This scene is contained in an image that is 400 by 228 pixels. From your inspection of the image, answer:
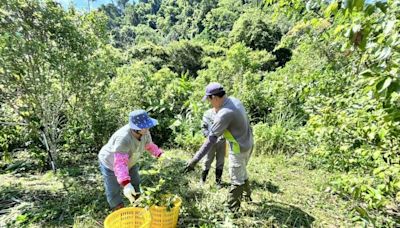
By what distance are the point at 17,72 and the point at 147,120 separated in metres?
2.44

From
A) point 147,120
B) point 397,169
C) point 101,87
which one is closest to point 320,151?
point 397,169

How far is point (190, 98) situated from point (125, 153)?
4543 mm

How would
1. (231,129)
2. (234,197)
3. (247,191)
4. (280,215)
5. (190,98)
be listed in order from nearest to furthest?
1. (231,129)
2. (234,197)
3. (280,215)
4. (247,191)
5. (190,98)

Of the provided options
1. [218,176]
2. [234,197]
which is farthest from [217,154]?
[234,197]

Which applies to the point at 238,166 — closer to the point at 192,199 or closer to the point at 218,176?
the point at 192,199

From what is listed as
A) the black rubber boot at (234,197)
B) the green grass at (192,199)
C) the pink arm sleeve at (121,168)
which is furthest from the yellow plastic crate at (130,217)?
the black rubber boot at (234,197)

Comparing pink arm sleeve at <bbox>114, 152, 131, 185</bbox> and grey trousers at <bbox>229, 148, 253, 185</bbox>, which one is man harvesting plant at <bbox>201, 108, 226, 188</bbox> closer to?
grey trousers at <bbox>229, 148, 253, 185</bbox>

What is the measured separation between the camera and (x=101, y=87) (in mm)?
5957

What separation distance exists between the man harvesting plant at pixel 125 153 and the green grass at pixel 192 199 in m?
0.52

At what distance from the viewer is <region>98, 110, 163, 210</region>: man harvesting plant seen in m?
3.19

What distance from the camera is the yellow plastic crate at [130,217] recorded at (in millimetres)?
3025

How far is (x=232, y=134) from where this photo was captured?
3688mm

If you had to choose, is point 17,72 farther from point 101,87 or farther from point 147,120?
point 147,120

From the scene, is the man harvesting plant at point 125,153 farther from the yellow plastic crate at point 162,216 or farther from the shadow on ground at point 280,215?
the shadow on ground at point 280,215
